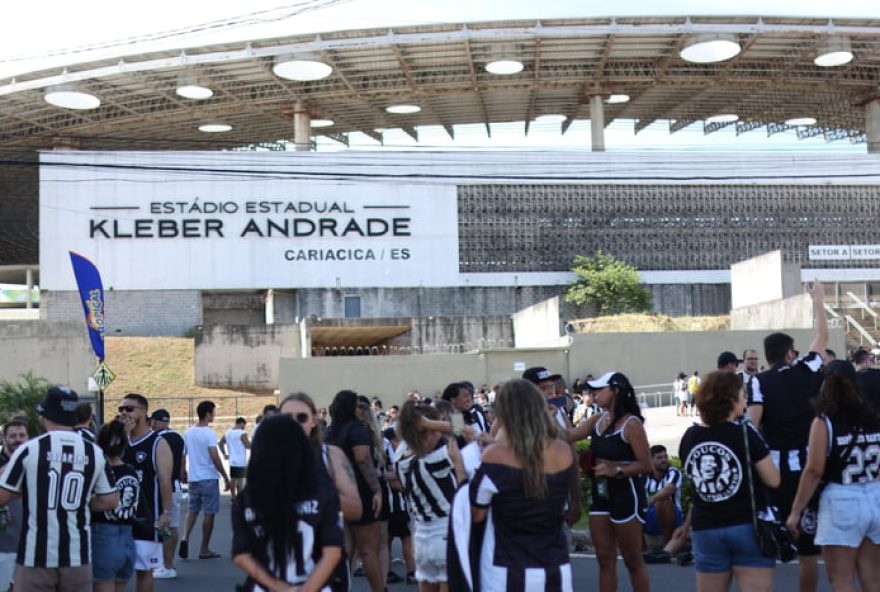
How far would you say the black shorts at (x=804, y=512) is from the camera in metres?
6.31

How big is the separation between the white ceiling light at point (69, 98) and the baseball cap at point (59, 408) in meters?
44.2

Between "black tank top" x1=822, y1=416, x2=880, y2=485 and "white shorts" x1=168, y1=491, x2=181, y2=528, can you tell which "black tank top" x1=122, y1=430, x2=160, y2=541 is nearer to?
"white shorts" x1=168, y1=491, x2=181, y2=528

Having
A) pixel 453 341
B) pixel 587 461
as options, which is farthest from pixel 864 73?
pixel 587 461

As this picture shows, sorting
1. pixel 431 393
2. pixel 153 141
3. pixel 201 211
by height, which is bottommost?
pixel 431 393

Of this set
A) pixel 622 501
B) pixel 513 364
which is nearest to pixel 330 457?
pixel 622 501

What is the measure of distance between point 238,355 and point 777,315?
18.6 m

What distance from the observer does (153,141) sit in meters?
58.7

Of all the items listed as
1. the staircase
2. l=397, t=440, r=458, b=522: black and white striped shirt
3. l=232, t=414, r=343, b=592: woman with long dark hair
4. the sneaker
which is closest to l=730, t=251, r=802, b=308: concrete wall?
the staircase

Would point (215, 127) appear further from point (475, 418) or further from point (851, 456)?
point (851, 456)

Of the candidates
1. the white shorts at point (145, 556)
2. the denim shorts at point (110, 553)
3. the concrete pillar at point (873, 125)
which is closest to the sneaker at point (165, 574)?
the white shorts at point (145, 556)

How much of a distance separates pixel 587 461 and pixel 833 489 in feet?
5.73

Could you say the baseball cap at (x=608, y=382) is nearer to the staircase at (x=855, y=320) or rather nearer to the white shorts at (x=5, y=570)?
the white shorts at (x=5, y=570)

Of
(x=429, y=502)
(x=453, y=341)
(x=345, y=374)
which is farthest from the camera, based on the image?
(x=453, y=341)

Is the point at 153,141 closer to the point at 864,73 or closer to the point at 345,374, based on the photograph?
the point at 345,374
